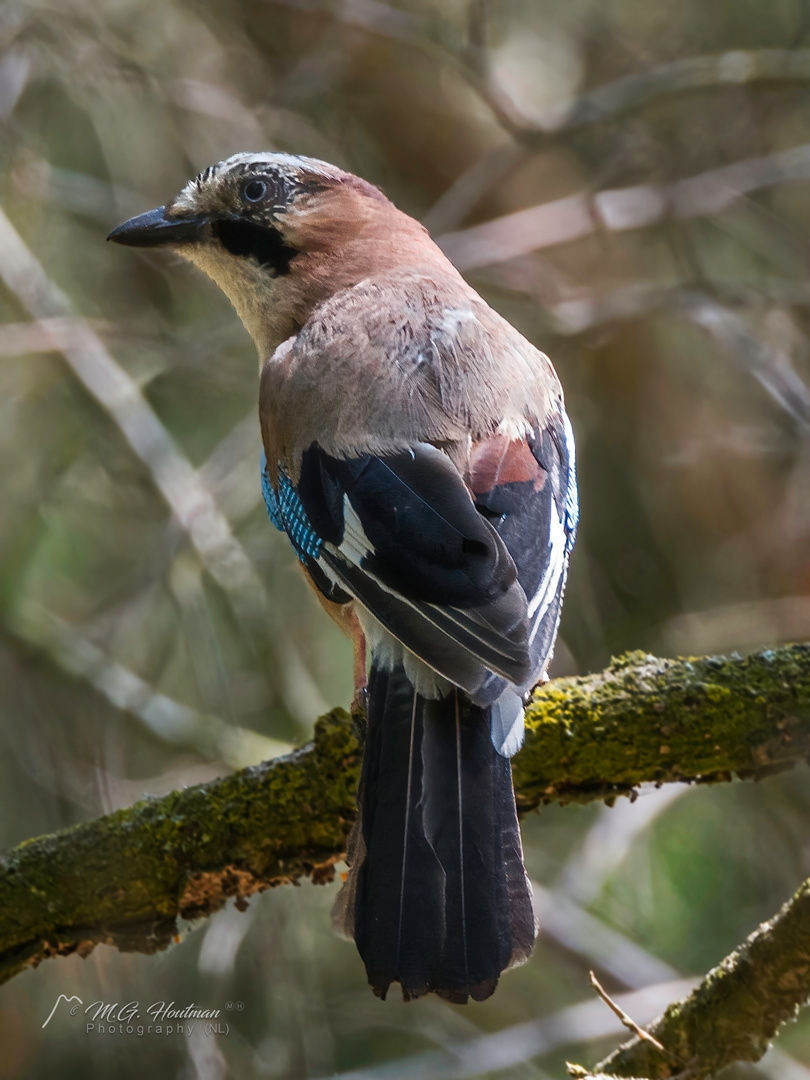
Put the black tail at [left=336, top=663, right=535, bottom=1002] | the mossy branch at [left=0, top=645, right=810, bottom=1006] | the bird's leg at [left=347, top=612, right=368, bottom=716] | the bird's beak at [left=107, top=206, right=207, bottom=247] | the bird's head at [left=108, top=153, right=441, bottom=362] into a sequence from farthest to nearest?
the bird's beak at [left=107, top=206, right=207, bottom=247] → the bird's head at [left=108, top=153, right=441, bottom=362] → the bird's leg at [left=347, top=612, right=368, bottom=716] → the mossy branch at [left=0, top=645, right=810, bottom=1006] → the black tail at [left=336, top=663, right=535, bottom=1002]

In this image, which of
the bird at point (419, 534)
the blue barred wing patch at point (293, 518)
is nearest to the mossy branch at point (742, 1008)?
the bird at point (419, 534)

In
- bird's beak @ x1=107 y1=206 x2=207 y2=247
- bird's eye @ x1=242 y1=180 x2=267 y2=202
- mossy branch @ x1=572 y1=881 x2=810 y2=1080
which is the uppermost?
bird's eye @ x1=242 y1=180 x2=267 y2=202

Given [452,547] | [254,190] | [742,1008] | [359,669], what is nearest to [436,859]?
[452,547]

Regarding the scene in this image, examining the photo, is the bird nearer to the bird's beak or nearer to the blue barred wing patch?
the blue barred wing patch

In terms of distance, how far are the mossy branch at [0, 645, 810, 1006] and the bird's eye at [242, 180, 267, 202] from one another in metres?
1.77

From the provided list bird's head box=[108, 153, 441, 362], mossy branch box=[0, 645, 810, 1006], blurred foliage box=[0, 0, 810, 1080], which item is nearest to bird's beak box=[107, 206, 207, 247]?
bird's head box=[108, 153, 441, 362]

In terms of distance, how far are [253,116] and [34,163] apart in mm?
1161

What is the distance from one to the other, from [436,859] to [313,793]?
0.81 m

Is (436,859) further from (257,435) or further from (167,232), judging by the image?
(257,435)

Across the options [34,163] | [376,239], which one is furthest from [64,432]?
[376,239]

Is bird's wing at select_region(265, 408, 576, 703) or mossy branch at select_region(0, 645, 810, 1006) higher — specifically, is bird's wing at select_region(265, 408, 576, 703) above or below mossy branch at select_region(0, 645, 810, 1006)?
above

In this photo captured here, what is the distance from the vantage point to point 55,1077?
5.05 m

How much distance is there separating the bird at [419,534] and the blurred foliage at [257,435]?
1.84 meters

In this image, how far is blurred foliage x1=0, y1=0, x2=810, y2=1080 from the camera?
16.8 feet
